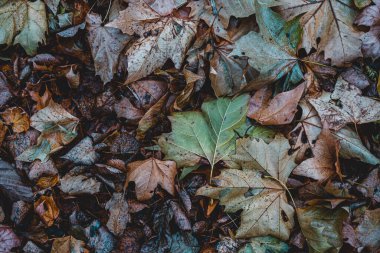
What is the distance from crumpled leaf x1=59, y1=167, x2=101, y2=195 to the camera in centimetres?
228

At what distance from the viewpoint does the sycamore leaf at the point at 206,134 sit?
7.14 feet

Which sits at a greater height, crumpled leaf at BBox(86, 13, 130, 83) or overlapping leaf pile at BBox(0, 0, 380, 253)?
crumpled leaf at BBox(86, 13, 130, 83)

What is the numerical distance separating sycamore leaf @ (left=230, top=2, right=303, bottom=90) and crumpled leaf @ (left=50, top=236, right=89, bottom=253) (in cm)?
149

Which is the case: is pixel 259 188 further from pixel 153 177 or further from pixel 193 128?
pixel 153 177

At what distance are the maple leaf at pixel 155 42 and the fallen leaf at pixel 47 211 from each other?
100 centimetres

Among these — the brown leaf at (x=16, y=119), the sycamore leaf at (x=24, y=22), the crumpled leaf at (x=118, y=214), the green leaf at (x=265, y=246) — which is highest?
the sycamore leaf at (x=24, y=22)

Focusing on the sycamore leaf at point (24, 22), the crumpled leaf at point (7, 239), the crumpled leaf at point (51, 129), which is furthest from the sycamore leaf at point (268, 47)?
the crumpled leaf at point (7, 239)

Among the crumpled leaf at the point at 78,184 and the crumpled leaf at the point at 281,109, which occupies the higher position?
the crumpled leaf at the point at 281,109

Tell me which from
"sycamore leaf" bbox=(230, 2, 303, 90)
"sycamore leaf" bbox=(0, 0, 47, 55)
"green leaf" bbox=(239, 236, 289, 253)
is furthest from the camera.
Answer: "sycamore leaf" bbox=(0, 0, 47, 55)

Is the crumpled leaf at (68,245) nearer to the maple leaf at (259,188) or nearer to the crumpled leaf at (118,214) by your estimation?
the crumpled leaf at (118,214)

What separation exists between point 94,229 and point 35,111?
36.2 inches

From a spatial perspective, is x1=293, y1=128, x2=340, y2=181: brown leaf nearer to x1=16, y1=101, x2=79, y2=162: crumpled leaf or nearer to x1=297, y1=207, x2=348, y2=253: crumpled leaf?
x1=297, y1=207, x2=348, y2=253: crumpled leaf

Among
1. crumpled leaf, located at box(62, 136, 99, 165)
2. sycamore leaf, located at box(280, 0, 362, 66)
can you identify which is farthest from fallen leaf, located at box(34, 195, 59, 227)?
sycamore leaf, located at box(280, 0, 362, 66)

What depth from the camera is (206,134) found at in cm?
220
